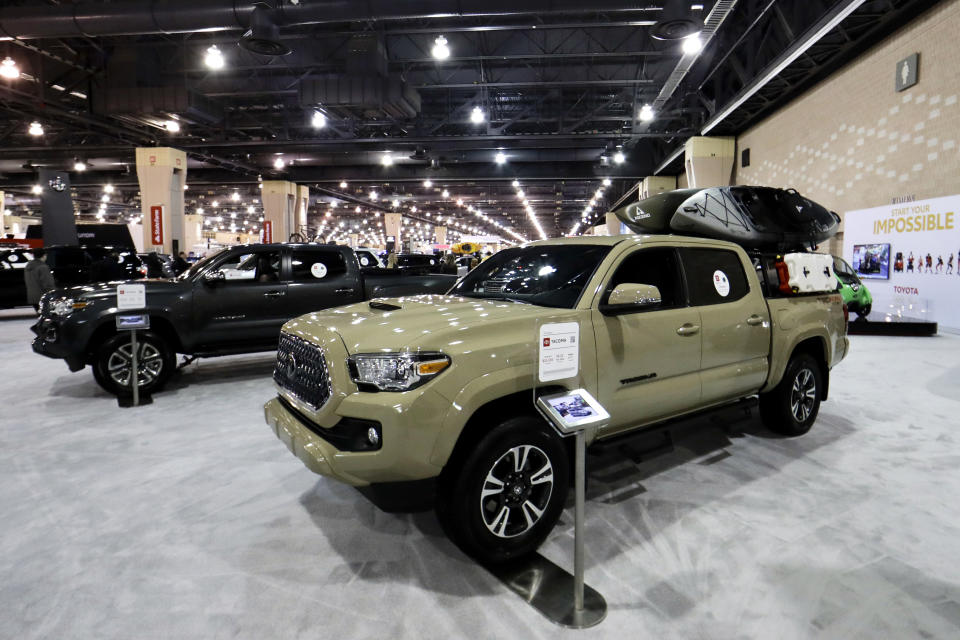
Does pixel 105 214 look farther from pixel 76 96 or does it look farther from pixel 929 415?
pixel 929 415

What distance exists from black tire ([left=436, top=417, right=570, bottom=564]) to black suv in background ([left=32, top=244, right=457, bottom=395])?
4.63m

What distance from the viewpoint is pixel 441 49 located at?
11.6 meters

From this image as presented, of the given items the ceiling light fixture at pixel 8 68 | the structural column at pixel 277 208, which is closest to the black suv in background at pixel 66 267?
the ceiling light fixture at pixel 8 68

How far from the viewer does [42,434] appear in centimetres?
471

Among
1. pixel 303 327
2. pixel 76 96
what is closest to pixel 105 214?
pixel 76 96

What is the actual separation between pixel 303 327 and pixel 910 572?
3427mm

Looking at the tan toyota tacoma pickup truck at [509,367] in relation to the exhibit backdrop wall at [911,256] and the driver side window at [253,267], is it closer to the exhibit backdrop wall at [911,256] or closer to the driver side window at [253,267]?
the driver side window at [253,267]

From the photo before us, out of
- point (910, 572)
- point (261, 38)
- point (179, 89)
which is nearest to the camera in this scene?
point (910, 572)

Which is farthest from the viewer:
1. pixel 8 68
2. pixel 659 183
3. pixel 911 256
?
pixel 659 183

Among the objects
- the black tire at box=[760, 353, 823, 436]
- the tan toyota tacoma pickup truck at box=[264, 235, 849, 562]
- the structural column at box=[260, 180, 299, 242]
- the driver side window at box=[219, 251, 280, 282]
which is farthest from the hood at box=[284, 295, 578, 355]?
the structural column at box=[260, 180, 299, 242]

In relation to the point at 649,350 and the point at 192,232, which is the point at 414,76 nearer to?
the point at 649,350

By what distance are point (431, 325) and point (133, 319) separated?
4.52 meters

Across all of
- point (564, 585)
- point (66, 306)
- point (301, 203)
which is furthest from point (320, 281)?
point (301, 203)

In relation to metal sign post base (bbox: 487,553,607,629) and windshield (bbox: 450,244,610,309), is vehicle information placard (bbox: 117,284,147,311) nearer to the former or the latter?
windshield (bbox: 450,244,610,309)
